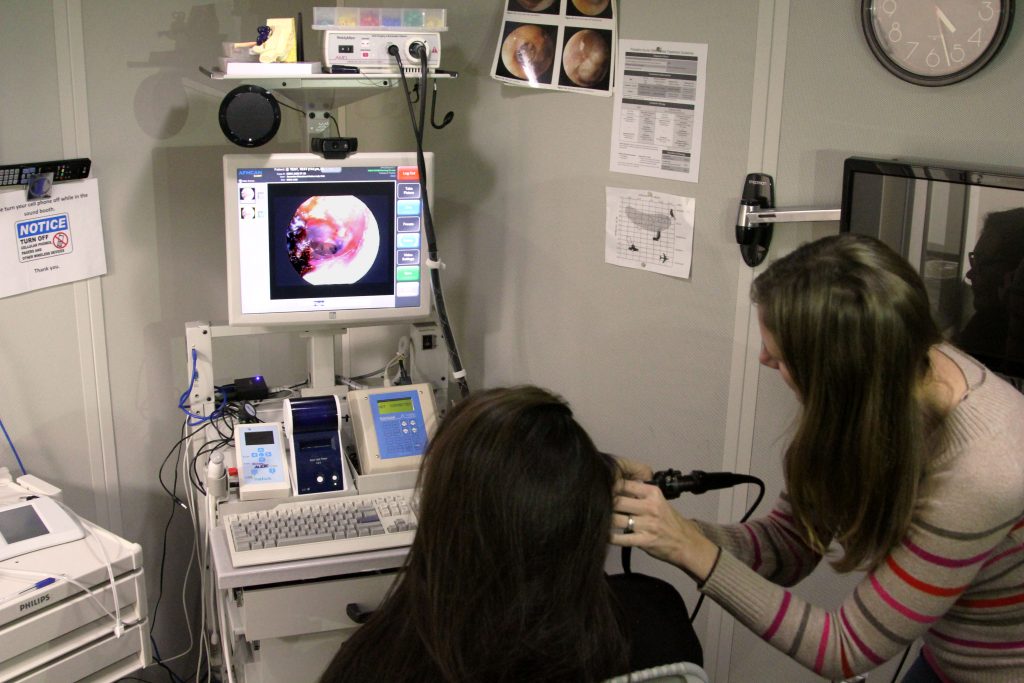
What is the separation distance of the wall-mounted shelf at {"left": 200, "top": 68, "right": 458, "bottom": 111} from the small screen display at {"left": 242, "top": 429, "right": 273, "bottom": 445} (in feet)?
2.33

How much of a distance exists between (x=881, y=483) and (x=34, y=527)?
5.02ft

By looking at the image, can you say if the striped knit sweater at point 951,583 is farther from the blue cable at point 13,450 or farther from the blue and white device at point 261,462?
the blue cable at point 13,450

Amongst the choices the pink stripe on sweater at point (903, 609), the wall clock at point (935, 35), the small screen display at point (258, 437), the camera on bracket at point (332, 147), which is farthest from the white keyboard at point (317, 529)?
the wall clock at point (935, 35)

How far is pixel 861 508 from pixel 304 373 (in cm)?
176

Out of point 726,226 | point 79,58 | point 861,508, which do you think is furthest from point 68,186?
point 861,508

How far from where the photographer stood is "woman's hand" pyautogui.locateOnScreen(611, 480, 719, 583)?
1320mm

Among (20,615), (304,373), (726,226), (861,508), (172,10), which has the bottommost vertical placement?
(20,615)

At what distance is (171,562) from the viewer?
102 inches

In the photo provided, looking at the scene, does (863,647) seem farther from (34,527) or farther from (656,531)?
(34,527)

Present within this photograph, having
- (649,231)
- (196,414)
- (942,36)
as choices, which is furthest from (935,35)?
(196,414)

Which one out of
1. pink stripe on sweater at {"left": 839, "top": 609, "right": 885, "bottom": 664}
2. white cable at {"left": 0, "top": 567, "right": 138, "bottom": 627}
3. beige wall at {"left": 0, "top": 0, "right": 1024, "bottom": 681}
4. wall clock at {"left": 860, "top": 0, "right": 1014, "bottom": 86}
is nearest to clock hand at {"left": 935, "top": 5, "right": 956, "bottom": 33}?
wall clock at {"left": 860, "top": 0, "right": 1014, "bottom": 86}

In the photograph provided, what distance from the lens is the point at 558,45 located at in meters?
2.20

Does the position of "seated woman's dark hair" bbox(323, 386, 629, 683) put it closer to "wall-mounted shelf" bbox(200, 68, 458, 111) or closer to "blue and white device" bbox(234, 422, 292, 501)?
"blue and white device" bbox(234, 422, 292, 501)

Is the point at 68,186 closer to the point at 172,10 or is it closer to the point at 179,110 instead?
the point at 179,110
